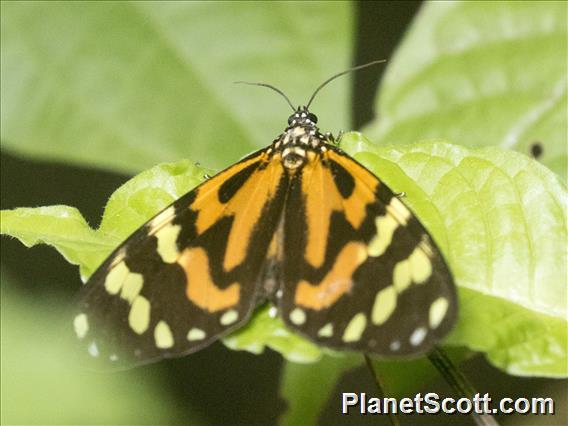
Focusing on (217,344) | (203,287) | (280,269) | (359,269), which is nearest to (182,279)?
(203,287)

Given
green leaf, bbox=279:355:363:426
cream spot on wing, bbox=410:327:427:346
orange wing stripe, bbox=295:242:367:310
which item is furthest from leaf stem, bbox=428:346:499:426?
green leaf, bbox=279:355:363:426

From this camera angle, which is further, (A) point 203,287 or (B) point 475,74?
(B) point 475,74

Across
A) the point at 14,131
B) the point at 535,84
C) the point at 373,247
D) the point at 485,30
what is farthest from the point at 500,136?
the point at 14,131

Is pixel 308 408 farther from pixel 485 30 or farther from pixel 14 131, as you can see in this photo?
pixel 485 30

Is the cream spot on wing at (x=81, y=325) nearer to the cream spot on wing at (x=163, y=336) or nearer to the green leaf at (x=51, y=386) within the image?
the cream spot on wing at (x=163, y=336)

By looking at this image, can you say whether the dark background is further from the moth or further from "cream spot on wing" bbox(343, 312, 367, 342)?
"cream spot on wing" bbox(343, 312, 367, 342)

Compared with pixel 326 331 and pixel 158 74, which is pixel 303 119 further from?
pixel 326 331

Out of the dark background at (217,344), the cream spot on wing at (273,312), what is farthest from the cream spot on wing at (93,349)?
the dark background at (217,344)
